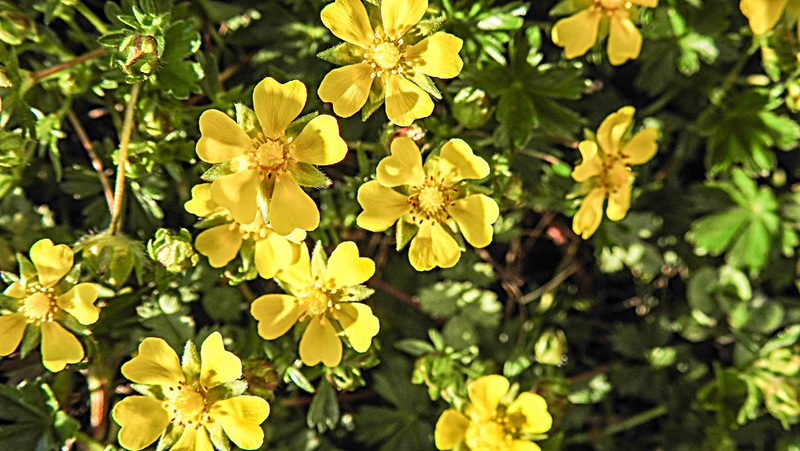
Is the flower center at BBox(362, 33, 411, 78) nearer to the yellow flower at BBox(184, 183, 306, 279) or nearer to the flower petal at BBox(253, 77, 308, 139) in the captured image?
the flower petal at BBox(253, 77, 308, 139)

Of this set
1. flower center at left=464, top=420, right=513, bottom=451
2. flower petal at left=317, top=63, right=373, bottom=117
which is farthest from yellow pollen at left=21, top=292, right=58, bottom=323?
flower center at left=464, top=420, right=513, bottom=451

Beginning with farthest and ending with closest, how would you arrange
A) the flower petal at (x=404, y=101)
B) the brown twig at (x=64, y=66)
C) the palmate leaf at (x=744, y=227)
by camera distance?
the palmate leaf at (x=744, y=227) < the brown twig at (x=64, y=66) < the flower petal at (x=404, y=101)

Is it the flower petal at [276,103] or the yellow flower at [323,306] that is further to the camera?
the yellow flower at [323,306]

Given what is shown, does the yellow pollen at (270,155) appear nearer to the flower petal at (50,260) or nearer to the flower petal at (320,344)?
the flower petal at (320,344)

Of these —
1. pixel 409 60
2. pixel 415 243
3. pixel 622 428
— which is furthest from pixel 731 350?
pixel 409 60

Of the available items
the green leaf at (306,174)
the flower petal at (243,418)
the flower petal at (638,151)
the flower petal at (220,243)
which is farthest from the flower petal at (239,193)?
the flower petal at (638,151)

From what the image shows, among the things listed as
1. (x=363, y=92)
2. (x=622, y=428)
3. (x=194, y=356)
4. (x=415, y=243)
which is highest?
(x=363, y=92)

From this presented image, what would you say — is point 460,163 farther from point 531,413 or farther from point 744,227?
point 744,227

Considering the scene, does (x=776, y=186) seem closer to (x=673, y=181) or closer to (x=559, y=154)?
(x=673, y=181)
